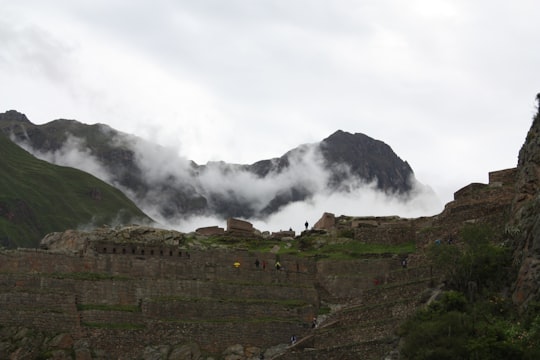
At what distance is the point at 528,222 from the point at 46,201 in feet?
290

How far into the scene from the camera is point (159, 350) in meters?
51.9

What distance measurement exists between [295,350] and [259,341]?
13.7ft

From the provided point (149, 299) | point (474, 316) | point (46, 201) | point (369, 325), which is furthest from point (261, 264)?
point (46, 201)

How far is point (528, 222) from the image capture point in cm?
4141

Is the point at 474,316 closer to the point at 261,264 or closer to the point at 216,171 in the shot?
the point at 261,264

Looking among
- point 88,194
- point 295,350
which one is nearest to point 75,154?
point 88,194

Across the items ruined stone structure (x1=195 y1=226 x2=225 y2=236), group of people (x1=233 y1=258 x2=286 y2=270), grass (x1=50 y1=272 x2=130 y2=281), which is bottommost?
grass (x1=50 y1=272 x2=130 y2=281)

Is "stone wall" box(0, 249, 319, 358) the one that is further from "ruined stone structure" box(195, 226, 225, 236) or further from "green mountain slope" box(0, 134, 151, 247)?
"green mountain slope" box(0, 134, 151, 247)

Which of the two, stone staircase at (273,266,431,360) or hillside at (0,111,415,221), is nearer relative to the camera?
stone staircase at (273,266,431,360)

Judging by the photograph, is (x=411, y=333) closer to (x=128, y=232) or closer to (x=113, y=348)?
(x=113, y=348)

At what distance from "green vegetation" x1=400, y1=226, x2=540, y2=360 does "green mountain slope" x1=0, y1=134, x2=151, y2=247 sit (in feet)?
229

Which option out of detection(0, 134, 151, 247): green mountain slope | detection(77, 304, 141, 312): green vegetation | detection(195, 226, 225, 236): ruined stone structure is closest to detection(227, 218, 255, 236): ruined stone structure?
detection(195, 226, 225, 236): ruined stone structure

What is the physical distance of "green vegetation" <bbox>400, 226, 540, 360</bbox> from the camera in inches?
1335

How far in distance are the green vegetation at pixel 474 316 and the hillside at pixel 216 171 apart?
3529 inches
